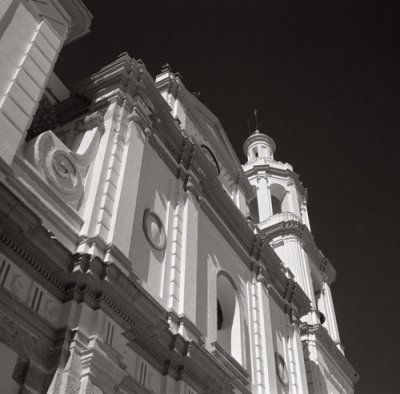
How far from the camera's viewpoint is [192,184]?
1556cm

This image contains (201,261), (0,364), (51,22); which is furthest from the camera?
(201,261)

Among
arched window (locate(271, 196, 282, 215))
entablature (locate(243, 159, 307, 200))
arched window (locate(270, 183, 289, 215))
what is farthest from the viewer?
arched window (locate(271, 196, 282, 215))

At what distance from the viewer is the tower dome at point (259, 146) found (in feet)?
110

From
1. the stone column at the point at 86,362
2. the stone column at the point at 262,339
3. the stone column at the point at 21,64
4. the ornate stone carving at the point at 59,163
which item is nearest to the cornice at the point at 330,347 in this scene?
the stone column at the point at 262,339

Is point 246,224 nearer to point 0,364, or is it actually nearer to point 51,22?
point 51,22

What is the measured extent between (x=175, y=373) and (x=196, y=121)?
10196 millimetres

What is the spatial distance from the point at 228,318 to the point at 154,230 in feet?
13.1

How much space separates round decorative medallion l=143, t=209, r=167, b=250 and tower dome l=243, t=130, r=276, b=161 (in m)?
20.4

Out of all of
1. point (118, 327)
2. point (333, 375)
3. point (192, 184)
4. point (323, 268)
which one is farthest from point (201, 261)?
point (323, 268)

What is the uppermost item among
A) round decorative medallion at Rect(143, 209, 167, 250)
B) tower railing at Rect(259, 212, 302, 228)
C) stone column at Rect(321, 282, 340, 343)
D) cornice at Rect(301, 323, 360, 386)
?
tower railing at Rect(259, 212, 302, 228)

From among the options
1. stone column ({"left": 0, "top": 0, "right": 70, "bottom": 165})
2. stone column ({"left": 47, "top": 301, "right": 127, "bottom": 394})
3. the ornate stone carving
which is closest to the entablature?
the ornate stone carving

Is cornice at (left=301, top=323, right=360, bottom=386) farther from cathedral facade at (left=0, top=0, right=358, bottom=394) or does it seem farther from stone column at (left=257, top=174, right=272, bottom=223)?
stone column at (left=257, top=174, right=272, bottom=223)

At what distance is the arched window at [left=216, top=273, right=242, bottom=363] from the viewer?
14758 millimetres

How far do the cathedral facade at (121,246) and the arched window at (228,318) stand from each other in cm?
4
